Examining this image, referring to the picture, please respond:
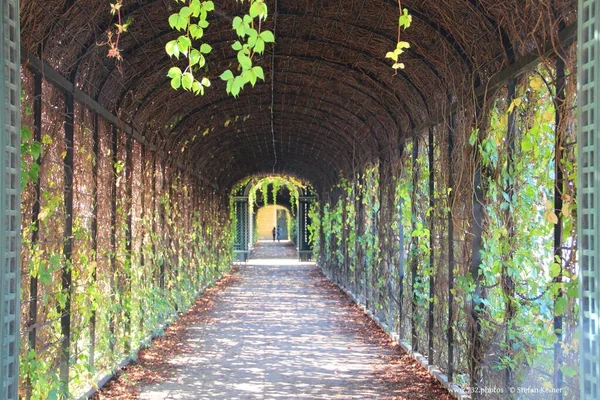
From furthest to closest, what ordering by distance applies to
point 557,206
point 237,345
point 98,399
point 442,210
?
point 237,345, point 442,210, point 98,399, point 557,206

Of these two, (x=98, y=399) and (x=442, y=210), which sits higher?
(x=442, y=210)

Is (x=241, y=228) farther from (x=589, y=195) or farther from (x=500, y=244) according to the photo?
(x=589, y=195)

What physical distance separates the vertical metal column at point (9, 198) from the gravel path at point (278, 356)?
3.02 metres

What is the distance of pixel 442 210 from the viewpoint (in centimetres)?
544

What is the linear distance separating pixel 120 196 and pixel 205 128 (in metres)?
3.68

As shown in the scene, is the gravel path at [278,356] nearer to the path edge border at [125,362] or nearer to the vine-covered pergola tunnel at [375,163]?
the path edge border at [125,362]

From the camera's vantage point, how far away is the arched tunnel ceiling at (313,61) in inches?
154

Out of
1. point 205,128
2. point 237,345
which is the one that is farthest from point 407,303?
point 205,128

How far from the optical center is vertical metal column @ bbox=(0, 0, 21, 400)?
2285mm

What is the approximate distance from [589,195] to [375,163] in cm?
696

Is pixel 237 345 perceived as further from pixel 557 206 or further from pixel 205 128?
pixel 557 206

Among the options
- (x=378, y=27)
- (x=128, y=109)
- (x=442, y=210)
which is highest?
(x=378, y=27)

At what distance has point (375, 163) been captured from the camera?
9.10 meters

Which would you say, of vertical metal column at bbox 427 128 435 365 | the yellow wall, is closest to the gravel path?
vertical metal column at bbox 427 128 435 365
